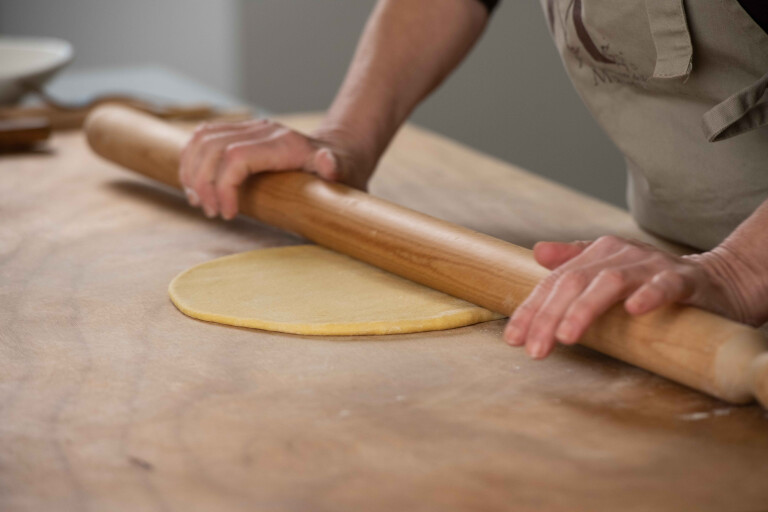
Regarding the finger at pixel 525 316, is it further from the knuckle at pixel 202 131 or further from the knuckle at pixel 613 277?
the knuckle at pixel 202 131

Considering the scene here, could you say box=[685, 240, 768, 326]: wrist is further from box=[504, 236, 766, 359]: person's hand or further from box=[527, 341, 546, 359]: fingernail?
box=[527, 341, 546, 359]: fingernail

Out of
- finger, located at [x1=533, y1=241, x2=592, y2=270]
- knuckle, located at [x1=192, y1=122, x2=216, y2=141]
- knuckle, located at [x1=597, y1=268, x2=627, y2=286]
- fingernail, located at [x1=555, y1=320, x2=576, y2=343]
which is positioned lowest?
knuckle, located at [x1=192, y1=122, x2=216, y2=141]

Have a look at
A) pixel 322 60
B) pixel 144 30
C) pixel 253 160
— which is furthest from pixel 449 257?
pixel 144 30

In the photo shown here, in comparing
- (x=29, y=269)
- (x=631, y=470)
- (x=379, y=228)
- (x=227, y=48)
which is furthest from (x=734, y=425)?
(x=227, y=48)

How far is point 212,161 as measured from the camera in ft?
4.40

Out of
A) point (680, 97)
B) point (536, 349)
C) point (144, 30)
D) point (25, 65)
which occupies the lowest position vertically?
point (144, 30)

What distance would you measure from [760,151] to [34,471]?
2.87 ft

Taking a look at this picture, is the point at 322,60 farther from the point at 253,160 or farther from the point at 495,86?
the point at 253,160

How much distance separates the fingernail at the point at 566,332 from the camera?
2.67ft

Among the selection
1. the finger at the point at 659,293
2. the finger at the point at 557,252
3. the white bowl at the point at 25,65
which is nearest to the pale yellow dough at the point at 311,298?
the finger at the point at 557,252

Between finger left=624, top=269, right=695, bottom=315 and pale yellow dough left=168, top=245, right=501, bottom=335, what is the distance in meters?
0.24

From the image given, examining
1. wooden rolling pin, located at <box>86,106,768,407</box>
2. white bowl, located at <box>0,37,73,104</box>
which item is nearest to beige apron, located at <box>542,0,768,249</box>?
wooden rolling pin, located at <box>86,106,768,407</box>

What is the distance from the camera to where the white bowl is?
2.10m

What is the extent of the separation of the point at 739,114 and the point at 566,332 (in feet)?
1.12
